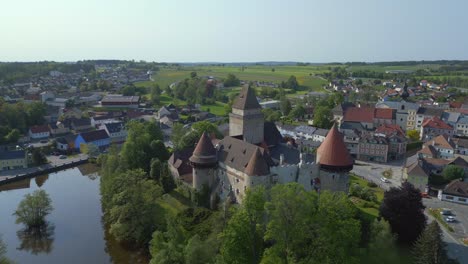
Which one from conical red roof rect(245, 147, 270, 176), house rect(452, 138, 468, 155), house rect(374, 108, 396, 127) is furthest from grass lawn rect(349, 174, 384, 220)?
house rect(374, 108, 396, 127)

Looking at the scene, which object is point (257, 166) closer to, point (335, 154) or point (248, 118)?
point (335, 154)

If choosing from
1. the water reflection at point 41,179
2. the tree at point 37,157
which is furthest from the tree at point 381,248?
the tree at point 37,157

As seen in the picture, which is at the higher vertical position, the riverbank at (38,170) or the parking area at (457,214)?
the parking area at (457,214)

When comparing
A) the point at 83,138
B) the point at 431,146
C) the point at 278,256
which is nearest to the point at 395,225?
the point at 278,256

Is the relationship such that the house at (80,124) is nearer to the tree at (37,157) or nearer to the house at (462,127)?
the tree at (37,157)

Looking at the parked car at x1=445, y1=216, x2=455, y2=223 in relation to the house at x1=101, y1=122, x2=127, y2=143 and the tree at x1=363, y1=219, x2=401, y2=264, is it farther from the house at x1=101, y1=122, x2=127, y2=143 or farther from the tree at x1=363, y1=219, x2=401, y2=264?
the house at x1=101, y1=122, x2=127, y2=143

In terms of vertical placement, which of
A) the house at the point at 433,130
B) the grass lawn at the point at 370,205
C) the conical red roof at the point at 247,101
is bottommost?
the grass lawn at the point at 370,205

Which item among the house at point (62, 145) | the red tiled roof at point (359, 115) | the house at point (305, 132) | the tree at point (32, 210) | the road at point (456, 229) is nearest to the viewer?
the road at point (456, 229)

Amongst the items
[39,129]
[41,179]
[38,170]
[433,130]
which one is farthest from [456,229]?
[39,129]
